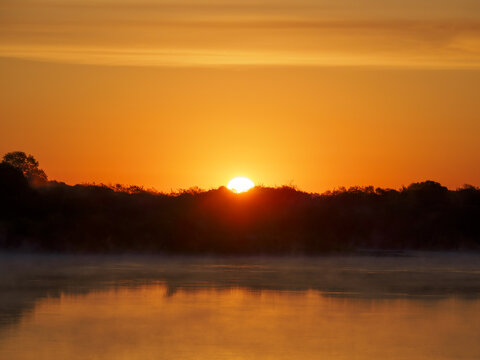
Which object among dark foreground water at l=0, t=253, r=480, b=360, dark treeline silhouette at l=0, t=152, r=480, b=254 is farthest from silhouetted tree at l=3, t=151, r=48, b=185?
dark foreground water at l=0, t=253, r=480, b=360

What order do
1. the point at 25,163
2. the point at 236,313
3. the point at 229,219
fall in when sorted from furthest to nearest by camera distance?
the point at 25,163 < the point at 229,219 < the point at 236,313

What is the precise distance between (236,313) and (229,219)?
30.2 meters

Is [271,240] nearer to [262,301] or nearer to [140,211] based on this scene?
[140,211]

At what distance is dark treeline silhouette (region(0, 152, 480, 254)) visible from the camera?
43312 mm

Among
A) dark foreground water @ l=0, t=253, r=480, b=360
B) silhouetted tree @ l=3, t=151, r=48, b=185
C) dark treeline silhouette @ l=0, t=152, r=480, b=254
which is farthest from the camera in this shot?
silhouetted tree @ l=3, t=151, r=48, b=185

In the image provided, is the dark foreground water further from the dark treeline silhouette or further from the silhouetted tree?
the silhouetted tree

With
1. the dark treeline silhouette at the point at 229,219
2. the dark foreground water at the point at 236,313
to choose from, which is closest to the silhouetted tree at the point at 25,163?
the dark treeline silhouette at the point at 229,219

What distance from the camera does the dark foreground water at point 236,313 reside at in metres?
14.0

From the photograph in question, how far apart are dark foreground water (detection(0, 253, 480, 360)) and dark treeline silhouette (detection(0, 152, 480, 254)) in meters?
13.2

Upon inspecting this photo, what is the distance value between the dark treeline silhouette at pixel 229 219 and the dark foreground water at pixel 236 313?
1316cm

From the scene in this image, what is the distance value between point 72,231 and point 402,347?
3069cm

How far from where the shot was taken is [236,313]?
18141 millimetres

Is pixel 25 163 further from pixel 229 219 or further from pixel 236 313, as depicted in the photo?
pixel 236 313

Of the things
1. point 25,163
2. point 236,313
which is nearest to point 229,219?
point 25,163
